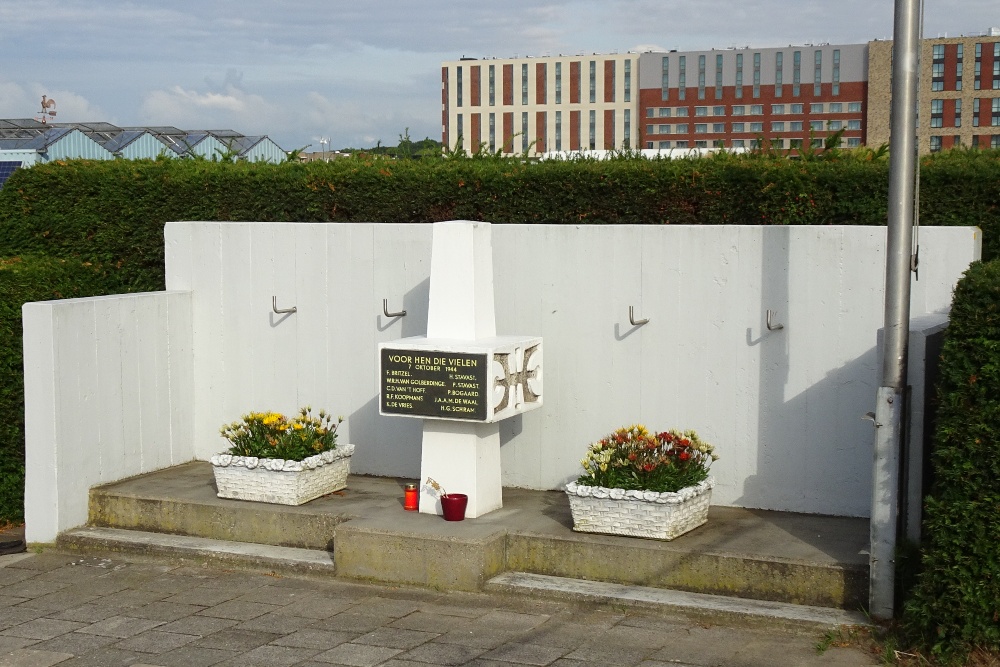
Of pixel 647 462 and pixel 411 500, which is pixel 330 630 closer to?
pixel 411 500

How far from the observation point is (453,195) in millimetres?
11273

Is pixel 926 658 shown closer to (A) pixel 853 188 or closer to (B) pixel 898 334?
(B) pixel 898 334

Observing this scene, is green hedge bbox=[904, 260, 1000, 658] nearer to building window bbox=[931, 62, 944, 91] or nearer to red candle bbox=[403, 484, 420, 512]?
red candle bbox=[403, 484, 420, 512]

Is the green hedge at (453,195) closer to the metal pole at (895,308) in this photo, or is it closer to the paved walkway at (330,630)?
the metal pole at (895,308)

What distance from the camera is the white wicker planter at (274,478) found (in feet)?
32.4

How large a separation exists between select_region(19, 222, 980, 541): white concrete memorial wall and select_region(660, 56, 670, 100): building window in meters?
92.3

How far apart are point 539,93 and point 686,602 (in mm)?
97688

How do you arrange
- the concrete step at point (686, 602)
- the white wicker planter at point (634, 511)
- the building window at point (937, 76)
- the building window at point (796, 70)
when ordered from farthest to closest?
1. the building window at point (796, 70)
2. the building window at point (937, 76)
3. the white wicker planter at point (634, 511)
4. the concrete step at point (686, 602)

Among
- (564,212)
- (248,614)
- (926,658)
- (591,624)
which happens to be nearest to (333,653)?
(248,614)

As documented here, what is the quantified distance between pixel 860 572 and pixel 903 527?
16.1 inches

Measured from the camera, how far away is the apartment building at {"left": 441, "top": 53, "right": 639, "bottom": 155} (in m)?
102

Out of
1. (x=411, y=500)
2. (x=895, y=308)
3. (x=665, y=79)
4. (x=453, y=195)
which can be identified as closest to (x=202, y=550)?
(x=411, y=500)

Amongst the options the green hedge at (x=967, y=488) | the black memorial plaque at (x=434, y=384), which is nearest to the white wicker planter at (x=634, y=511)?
the black memorial plaque at (x=434, y=384)

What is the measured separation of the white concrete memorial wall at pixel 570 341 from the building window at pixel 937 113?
8658cm
